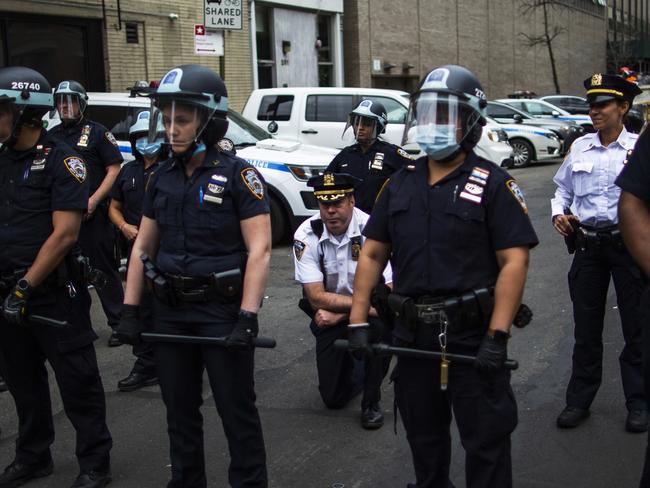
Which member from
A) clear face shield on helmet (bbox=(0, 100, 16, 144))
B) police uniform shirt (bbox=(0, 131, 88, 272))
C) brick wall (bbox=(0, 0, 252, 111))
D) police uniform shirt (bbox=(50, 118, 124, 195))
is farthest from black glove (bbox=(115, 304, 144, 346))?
brick wall (bbox=(0, 0, 252, 111))

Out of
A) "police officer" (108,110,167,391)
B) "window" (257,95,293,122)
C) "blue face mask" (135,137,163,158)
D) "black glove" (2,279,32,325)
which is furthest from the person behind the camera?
"window" (257,95,293,122)

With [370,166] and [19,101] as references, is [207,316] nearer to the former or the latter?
[19,101]

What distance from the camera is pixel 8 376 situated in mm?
4449

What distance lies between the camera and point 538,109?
76.3 feet

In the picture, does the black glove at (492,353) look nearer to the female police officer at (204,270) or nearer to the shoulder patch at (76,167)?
the female police officer at (204,270)

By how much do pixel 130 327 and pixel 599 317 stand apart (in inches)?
107

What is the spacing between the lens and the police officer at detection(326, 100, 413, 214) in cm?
661

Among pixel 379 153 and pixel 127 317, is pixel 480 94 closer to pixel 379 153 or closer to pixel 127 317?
pixel 127 317

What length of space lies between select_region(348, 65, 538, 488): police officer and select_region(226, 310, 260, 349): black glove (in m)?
0.42

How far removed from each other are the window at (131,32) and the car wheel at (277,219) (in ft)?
25.3

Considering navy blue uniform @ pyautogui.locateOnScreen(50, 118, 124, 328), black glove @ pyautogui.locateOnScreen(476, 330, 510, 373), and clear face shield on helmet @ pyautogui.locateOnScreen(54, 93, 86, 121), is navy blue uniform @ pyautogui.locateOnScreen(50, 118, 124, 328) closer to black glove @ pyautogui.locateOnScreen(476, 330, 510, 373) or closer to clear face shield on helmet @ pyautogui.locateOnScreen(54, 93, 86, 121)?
clear face shield on helmet @ pyautogui.locateOnScreen(54, 93, 86, 121)

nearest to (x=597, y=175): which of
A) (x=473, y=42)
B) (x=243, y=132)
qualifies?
(x=243, y=132)

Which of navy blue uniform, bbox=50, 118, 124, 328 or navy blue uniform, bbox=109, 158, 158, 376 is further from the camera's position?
navy blue uniform, bbox=50, 118, 124, 328

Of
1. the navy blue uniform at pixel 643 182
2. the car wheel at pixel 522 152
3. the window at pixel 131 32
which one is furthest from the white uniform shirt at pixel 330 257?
the car wheel at pixel 522 152
